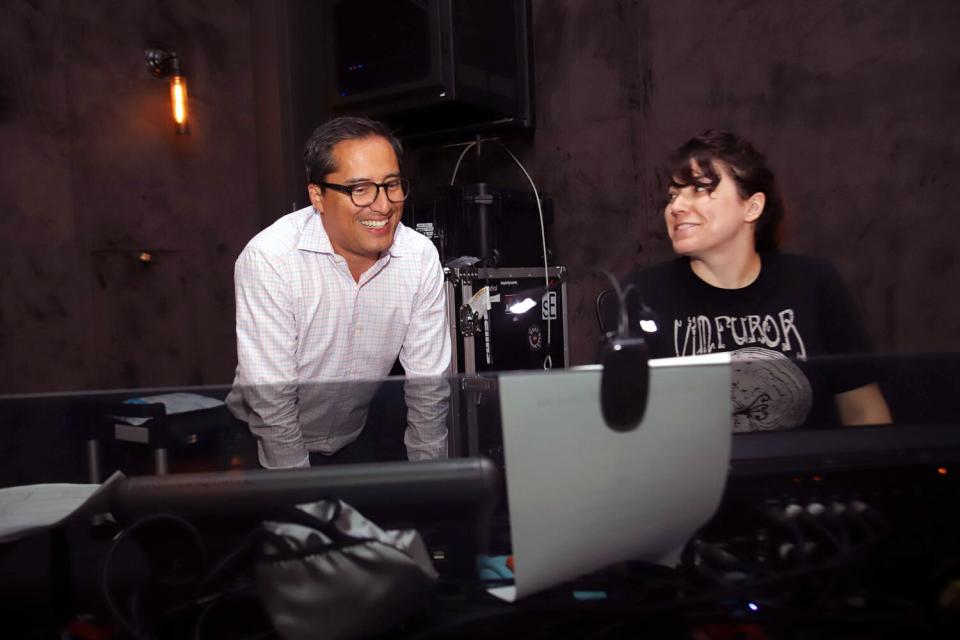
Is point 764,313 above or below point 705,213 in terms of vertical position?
below

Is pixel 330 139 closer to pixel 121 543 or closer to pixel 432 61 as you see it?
pixel 432 61

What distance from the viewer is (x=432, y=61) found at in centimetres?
272

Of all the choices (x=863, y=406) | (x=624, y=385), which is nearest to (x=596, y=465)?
(x=624, y=385)

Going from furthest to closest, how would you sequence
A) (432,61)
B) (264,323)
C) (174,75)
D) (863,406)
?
(174,75), (432,61), (264,323), (863,406)

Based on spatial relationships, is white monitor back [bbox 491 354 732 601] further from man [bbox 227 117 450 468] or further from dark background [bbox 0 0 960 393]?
dark background [bbox 0 0 960 393]

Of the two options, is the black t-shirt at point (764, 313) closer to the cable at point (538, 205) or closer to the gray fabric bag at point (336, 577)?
the gray fabric bag at point (336, 577)

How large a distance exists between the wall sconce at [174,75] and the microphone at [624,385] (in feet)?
11.1

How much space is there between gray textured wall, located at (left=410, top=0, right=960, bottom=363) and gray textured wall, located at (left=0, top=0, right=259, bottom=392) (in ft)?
5.06

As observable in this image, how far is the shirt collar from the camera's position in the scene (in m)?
1.70

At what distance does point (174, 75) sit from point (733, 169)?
2.79 m

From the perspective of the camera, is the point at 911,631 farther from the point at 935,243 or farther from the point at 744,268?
the point at 935,243

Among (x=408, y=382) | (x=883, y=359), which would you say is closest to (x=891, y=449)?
(x=883, y=359)

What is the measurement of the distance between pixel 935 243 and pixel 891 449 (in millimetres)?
2542

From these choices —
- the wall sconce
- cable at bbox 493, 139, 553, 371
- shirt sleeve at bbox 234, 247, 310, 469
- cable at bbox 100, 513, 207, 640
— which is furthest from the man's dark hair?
the wall sconce
